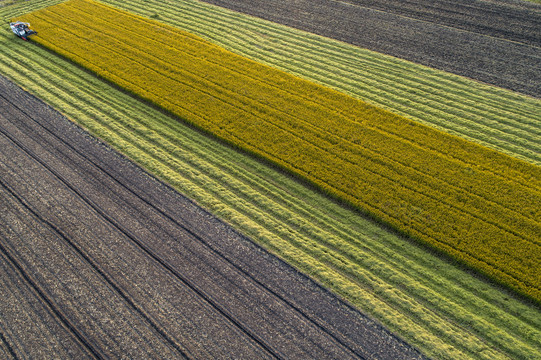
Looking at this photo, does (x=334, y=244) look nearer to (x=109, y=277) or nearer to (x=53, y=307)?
(x=109, y=277)

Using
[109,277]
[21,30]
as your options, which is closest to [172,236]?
[109,277]

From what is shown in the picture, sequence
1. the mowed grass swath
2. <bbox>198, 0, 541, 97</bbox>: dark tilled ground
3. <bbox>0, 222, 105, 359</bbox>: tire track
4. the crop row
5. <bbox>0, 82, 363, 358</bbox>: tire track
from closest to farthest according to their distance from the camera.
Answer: <bbox>0, 222, 105, 359</bbox>: tire track, <bbox>0, 82, 363, 358</bbox>: tire track, the mowed grass swath, the crop row, <bbox>198, 0, 541, 97</bbox>: dark tilled ground

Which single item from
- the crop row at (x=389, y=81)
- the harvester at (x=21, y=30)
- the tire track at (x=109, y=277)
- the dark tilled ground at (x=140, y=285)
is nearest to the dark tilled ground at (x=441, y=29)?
the crop row at (x=389, y=81)

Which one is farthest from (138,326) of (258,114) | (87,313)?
(258,114)

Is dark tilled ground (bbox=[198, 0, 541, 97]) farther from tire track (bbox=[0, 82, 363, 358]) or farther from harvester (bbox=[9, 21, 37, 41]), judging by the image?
tire track (bbox=[0, 82, 363, 358])

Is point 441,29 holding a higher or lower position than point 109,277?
higher

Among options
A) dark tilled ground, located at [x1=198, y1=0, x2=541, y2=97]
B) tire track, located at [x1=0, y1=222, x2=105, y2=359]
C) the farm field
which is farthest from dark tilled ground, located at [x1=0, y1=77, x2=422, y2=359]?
dark tilled ground, located at [x1=198, y1=0, x2=541, y2=97]
